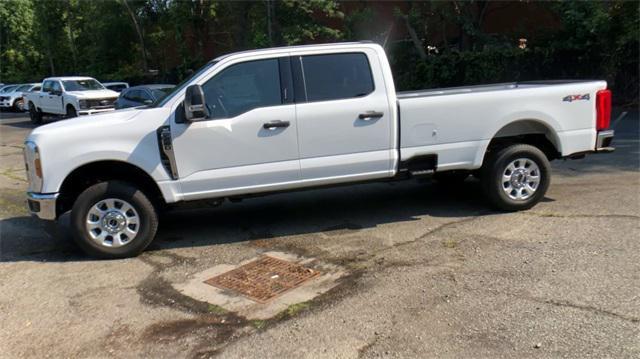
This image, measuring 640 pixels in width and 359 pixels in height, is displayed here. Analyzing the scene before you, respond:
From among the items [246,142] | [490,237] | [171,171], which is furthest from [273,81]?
[490,237]

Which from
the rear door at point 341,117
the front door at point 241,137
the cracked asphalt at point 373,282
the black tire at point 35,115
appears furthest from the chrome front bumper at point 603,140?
the black tire at point 35,115

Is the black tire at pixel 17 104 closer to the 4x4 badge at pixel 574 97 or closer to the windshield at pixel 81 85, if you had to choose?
the windshield at pixel 81 85

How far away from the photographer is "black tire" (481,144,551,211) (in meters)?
6.39

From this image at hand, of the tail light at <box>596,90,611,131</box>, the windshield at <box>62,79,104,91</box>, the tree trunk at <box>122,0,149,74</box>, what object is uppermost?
the tree trunk at <box>122,0,149,74</box>

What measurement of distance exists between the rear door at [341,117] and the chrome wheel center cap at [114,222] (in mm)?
1913

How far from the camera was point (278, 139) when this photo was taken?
225 inches

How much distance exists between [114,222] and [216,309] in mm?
1860

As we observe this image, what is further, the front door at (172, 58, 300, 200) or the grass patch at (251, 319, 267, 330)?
the front door at (172, 58, 300, 200)

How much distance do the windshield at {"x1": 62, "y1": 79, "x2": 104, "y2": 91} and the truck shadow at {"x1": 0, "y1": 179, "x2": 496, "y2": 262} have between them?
1618 centimetres

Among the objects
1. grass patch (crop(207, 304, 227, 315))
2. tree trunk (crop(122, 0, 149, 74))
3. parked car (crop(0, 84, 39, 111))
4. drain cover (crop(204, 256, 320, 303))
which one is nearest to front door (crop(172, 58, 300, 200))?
drain cover (crop(204, 256, 320, 303))

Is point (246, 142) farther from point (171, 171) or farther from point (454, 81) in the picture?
point (454, 81)

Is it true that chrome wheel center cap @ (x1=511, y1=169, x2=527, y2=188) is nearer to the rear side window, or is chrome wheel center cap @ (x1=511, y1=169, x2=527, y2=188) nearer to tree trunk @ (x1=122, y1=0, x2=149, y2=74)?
the rear side window

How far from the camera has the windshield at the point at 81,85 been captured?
22.1 meters

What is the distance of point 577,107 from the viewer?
6.46m
